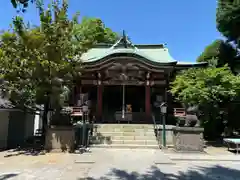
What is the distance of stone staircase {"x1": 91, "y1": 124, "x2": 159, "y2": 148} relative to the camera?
10109 millimetres

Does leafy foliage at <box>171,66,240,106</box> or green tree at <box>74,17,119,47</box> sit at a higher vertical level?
green tree at <box>74,17,119,47</box>

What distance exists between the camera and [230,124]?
1310 cm

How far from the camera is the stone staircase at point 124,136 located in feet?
33.2

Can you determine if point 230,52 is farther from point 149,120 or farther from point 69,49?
point 69,49

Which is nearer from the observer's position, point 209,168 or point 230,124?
point 209,168

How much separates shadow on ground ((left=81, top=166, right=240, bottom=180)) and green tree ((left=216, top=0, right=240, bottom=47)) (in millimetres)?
15379

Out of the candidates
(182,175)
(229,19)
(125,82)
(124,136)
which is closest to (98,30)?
(229,19)

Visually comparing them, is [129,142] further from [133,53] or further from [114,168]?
[133,53]

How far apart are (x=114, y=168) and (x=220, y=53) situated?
17.6 m

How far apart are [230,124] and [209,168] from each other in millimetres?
7752

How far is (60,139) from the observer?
29.7 ft

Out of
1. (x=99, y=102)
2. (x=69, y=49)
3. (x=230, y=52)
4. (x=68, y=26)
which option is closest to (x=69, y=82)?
(x=69, y=49)

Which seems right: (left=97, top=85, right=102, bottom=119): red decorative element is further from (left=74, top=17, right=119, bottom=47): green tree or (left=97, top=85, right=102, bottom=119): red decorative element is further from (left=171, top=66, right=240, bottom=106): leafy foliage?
(left=74, top=17, right=119, bottom=47): green tree

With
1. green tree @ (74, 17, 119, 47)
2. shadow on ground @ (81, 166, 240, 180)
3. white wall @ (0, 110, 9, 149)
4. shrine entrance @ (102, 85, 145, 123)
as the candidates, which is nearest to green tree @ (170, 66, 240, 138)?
shrine entrance @ (102, 85, 145, 123)
